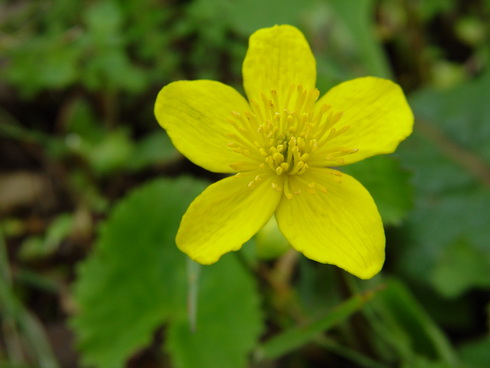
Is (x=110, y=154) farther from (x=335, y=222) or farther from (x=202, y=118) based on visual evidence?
(x=335, y=222)

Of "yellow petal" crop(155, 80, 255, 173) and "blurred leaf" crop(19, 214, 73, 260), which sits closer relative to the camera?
"yellow petal" crop(155, 80, 255, 173)

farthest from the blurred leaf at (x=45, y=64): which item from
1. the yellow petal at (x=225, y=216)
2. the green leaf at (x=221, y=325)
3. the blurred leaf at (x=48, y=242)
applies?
the yellow petal at (x=225, y=216)

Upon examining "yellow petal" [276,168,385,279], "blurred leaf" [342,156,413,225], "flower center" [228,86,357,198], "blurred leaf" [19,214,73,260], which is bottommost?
"blurred leaf" [19,214,73,260]

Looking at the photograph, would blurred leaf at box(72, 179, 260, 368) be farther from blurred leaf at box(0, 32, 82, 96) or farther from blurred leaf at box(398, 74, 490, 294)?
blurred leaf at box(0, 32, 82, 96)

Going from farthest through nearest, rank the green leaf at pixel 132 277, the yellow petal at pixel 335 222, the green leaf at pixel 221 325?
the green leaf at pixel 132 277
the green leaf at pixel 221 325
the yellow petal at pixel 335 222

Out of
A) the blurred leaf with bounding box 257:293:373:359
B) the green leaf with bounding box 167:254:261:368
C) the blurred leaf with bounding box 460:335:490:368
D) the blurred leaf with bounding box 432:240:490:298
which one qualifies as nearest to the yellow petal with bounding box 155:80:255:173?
the blurred leaf with bounding box 257:293:373:359

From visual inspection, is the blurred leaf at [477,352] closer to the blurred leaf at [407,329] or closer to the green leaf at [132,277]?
the blurred leaf at [407,329]

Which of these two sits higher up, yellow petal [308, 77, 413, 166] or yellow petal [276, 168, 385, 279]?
yellow petal [308, 77, 413, 166]
